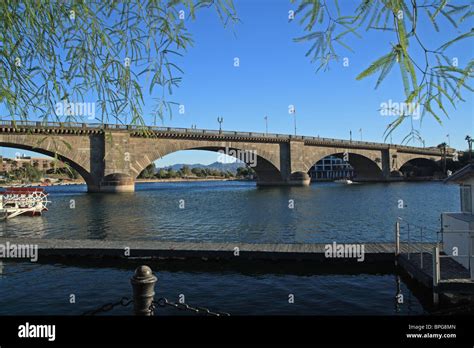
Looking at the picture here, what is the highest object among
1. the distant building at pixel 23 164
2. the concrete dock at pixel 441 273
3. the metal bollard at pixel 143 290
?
the distant building at pixel 23 164

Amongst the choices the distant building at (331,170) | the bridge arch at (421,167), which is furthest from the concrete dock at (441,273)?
the distant building at (331,170)

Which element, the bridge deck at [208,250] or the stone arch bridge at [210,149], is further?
the stone arch bridge at [210,149]

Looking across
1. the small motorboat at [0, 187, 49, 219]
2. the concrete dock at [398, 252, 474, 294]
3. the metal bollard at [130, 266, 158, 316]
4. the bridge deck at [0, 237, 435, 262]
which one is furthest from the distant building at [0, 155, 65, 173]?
the concrete dock at [398, 252, 474, 294]

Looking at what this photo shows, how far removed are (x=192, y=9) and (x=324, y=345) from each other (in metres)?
4.19

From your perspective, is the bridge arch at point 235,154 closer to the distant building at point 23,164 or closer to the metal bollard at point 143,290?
the distant building at point 23,164

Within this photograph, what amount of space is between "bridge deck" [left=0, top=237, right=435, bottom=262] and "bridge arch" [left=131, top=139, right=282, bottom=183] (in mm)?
48885

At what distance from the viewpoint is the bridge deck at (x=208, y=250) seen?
15.7 metres

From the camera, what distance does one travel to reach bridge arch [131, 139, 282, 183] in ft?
238

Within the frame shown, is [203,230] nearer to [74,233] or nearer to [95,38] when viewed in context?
[74,233]

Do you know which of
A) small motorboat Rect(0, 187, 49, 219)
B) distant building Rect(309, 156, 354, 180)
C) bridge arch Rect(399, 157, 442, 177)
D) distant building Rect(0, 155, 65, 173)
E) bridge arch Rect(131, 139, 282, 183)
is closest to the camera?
distant building Rect(0, 155, 65, 173)

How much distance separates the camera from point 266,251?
16.1 m

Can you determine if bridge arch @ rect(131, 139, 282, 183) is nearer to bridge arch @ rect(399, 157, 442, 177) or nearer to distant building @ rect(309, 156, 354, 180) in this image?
bridge arch @ rect(399, 157, 442, 177)

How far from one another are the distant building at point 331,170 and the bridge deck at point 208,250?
6968 inches

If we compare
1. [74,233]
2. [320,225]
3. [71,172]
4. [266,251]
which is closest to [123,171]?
[74,233]
